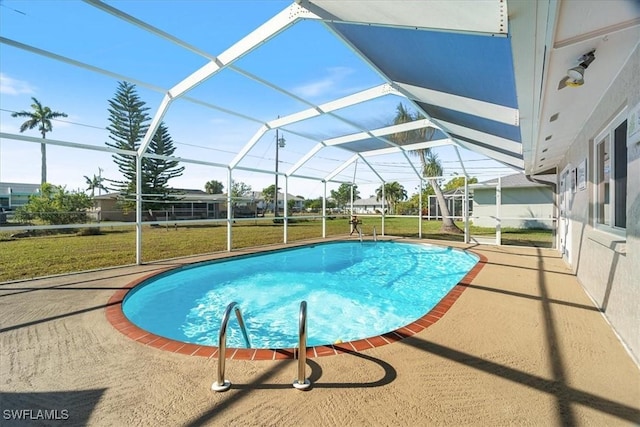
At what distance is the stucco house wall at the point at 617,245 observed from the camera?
2791 millimetres

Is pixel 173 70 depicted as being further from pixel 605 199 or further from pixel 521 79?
pixel 605 199

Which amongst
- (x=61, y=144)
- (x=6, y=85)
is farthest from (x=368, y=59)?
(x=6, y=85)

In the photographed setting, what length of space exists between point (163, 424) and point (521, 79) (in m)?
4.13

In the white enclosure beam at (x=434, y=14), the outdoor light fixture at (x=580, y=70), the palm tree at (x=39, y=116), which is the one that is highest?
the palm tree at (x=39, y=116)

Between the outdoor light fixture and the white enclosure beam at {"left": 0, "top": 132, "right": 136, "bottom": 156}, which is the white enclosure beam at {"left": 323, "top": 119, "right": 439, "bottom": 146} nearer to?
the outdoor light fixture

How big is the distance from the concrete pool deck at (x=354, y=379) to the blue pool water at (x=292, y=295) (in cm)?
151

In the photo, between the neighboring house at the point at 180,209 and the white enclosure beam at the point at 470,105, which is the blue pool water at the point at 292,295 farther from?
the white enclosure beam at the point at 470,105

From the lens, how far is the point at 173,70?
6.15 meters


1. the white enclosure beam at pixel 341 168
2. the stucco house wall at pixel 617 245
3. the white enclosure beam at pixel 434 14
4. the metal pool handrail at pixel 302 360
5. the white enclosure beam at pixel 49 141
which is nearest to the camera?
the white enclosure beam at pixel 434 14

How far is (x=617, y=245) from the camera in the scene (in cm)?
329

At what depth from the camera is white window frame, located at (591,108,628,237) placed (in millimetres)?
3595

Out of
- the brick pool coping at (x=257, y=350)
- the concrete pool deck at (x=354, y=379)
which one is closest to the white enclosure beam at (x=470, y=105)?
the concrete pool deck at (x=354, y=379)

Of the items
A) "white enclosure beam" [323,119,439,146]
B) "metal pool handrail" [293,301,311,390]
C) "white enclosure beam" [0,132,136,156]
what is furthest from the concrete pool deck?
"white enclosure beam" [323,119,439,146]

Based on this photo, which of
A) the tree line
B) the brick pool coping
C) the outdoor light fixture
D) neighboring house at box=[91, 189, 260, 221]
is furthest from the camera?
neighboring house at box=[91, 189, 260, 221]
